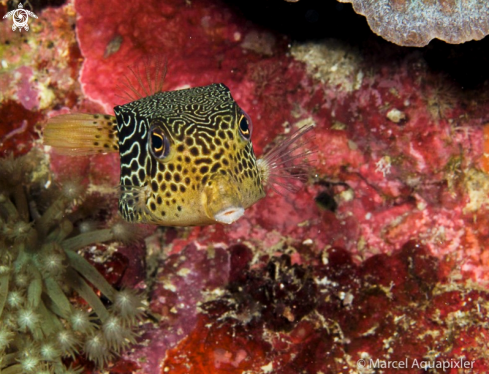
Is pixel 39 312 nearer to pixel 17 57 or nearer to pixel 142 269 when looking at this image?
pixel 142 269

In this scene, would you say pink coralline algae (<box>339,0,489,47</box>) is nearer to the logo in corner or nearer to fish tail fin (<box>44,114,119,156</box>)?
fish tail fin (<box>44,114,119,156</box>)

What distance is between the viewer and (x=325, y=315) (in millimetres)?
4234

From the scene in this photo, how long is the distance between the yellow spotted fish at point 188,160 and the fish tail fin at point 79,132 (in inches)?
2.3

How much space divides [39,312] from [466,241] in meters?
4.50

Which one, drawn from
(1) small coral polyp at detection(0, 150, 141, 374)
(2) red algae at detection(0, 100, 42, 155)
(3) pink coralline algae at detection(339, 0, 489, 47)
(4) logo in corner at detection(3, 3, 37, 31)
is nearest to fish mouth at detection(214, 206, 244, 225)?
(1) small coral polyp at detection(0, 150, 141, 374)

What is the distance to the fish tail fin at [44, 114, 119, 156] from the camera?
349cm

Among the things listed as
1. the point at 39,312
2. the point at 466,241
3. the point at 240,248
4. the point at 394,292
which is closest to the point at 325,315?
the point at 394,292

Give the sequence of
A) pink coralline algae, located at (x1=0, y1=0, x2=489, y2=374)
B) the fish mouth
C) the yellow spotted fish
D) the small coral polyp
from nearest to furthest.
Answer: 1. the fish mouth
2. the yellow spotted fish
3. the small coral polyp
4. pink coralline algae, located at (x1=0, y1=0, x2=489, y2=374)

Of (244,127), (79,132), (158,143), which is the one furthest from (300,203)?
(79,132)

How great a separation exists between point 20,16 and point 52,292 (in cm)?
332

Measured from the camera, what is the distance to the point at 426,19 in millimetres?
3695

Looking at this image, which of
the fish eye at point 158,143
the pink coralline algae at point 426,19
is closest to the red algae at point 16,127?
the fish eye at point 158,143

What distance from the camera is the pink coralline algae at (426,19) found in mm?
3648

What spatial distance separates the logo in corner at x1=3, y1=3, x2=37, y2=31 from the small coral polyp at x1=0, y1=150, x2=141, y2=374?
68.4 inches
